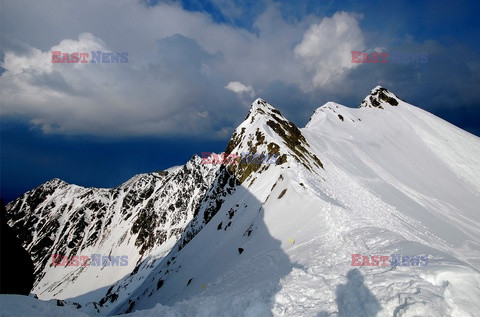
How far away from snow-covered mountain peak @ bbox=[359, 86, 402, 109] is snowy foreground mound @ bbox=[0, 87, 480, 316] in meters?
0.47

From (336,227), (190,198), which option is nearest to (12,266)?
(336,227)

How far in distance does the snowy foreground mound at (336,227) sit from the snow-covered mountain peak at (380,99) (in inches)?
18.4

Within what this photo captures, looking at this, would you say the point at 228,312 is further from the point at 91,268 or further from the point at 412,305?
the point at 91,268

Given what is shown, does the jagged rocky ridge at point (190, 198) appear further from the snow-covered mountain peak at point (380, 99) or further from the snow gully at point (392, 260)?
the snow-covered mountain peak at point (380, 99)

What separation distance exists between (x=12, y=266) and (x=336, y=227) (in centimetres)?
2441

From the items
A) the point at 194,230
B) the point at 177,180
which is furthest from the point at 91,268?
the point at 194,230

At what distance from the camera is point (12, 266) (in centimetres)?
1605

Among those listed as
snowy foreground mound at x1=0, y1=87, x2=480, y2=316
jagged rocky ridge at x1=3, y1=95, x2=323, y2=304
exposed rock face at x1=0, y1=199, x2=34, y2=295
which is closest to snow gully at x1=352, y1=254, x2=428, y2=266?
snowy foreground mound at x1=0, y1=87, x2=480, y2=316

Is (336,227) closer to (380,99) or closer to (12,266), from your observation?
(12,266)

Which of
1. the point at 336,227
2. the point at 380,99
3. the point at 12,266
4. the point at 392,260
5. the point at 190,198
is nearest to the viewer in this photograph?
the point at 392,260

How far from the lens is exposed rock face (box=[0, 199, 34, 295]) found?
15.4m

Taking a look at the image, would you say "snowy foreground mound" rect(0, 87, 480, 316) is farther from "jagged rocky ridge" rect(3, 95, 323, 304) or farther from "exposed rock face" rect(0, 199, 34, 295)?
"exposed rock face" rect(0, 199, 34, 295)

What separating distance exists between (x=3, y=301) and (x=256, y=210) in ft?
110

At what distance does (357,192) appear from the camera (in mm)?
44531
